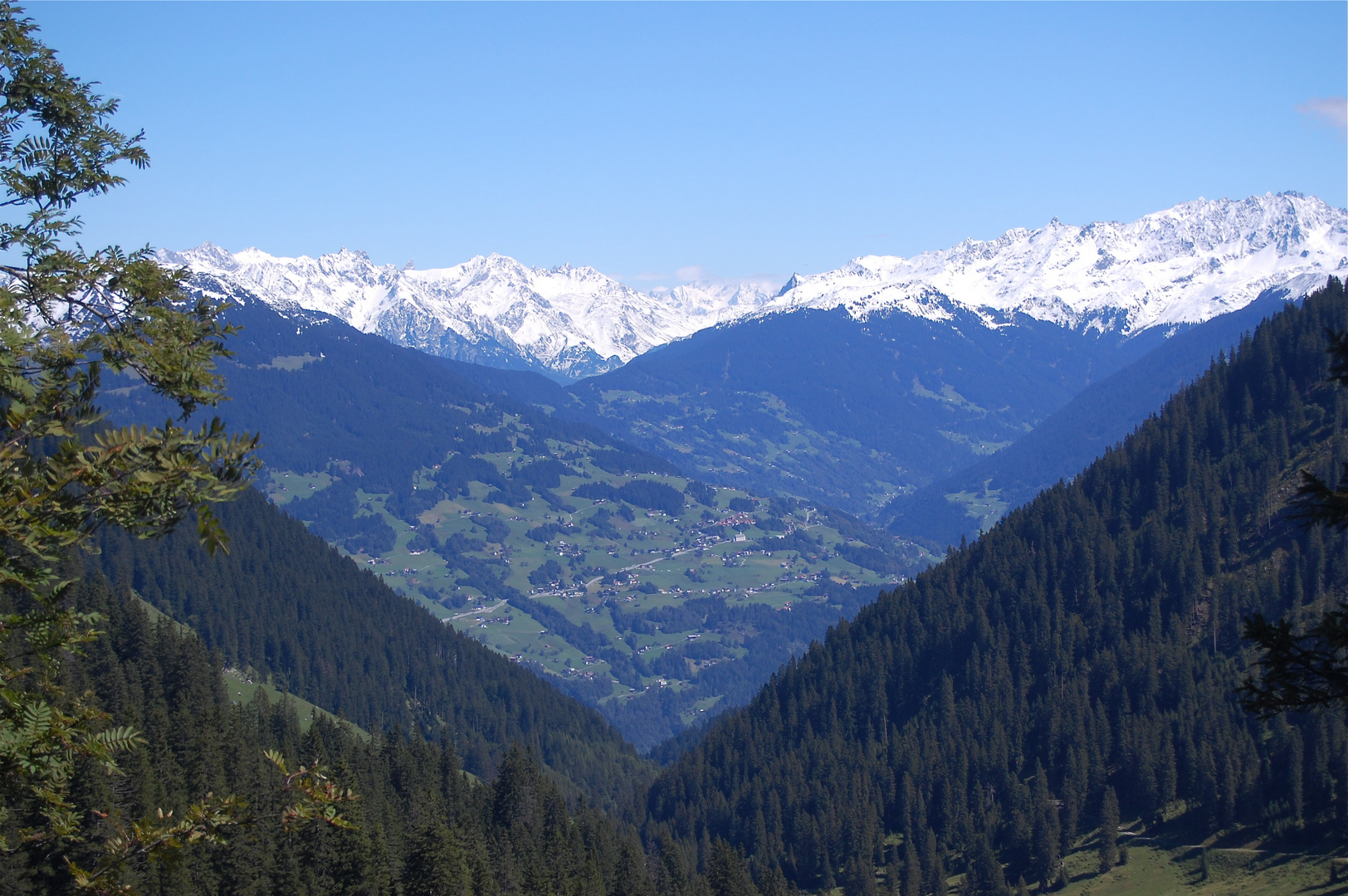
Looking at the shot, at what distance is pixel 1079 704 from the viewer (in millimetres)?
156000

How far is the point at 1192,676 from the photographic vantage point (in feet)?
489


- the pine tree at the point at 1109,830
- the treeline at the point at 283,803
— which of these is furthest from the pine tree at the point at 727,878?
the pine tree at the point at 1109,830

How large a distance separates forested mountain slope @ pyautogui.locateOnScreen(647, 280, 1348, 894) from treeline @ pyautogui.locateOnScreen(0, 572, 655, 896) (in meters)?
24.9

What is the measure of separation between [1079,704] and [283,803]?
519ft

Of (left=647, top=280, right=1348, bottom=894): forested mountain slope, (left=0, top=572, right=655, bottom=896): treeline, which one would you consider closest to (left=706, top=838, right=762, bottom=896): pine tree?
(left=0, top=572, right=655, bottom=896): treeline

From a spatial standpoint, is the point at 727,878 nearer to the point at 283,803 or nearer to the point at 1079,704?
the point at 1079,704

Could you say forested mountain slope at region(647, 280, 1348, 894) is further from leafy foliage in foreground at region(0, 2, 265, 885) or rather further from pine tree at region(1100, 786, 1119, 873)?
leafy foliage in foreground at region(0, 2, 265, 885)

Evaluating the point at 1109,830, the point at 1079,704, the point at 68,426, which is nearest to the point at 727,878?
the point at 1109,830

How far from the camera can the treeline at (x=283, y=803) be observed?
159 feet

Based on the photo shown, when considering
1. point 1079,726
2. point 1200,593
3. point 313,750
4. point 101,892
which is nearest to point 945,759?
point 1079,726

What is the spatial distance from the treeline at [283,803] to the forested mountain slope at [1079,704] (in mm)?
24901

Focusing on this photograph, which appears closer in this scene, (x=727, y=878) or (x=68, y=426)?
(x=68, y=426)

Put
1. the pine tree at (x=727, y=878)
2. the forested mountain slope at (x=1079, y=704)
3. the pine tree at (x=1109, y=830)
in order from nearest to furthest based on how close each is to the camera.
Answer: the pine tree at (x=727, y=878)
the pine tree at (x=1109, y=830)
the forested mountain slope at (x=1079, y=704)

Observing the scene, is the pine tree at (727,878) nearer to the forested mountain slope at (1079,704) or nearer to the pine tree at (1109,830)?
the forested mountain slope at (1079,704)
